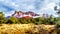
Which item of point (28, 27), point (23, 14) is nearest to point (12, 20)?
point (23, 14)

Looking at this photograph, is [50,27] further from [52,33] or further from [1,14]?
[1,14]

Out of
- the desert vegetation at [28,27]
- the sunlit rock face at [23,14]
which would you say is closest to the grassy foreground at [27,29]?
the desert vegetation at [28,27]

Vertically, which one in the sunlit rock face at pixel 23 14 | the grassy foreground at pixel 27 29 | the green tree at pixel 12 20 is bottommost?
the grassy foreground at pixel 27 29

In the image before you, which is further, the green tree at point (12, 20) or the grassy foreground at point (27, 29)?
the green tree at point (12, 20)

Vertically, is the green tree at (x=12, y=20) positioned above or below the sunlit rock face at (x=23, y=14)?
below

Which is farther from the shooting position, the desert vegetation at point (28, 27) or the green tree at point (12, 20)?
the green tree at point (12, 20)

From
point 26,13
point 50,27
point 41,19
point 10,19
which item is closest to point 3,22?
point 10,19

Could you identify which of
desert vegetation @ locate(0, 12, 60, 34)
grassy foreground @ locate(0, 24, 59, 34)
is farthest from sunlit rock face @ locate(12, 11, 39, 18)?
grassy foreground @ locate(0, 24, 59, 34)

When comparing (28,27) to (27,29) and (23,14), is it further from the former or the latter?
(23,14)

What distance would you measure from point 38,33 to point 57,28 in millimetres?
580

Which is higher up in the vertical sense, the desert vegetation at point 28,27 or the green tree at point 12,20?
the green tree at point 12,20

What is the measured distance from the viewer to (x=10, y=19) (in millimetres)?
5066

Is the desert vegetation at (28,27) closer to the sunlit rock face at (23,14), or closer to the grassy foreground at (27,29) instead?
the grassy foreground at (27,29)

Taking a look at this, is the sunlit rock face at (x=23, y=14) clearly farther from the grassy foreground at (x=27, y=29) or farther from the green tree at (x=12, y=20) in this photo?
the grassy foreground at (x=27, y=29)
